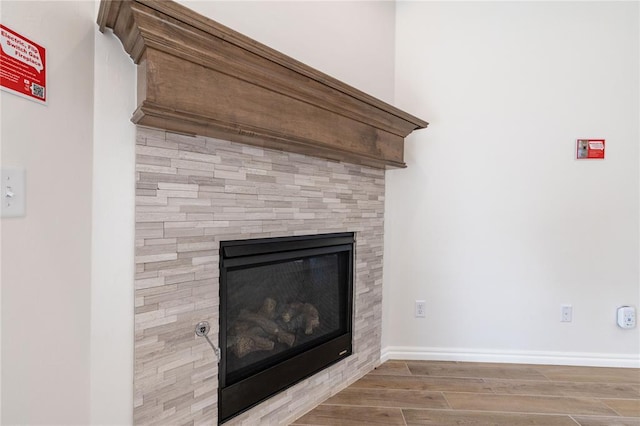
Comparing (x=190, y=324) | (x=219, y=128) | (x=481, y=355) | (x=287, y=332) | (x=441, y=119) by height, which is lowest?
(x=481, y=355)

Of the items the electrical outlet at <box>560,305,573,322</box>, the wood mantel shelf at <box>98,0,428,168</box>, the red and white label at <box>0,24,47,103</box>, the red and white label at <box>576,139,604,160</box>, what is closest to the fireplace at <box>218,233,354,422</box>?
the wood mantel shelf at <box>98,0,428,168</box>

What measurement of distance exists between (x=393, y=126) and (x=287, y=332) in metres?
1.31

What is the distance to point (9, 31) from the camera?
0.91 m

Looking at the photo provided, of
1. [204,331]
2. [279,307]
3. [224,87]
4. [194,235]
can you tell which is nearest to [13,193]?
→ [194,235]

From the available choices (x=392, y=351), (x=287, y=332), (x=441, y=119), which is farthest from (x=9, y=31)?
(x=392, y=351)

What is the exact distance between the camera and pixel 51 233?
1026 millimetres

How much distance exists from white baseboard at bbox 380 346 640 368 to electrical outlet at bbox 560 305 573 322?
0.24 metres

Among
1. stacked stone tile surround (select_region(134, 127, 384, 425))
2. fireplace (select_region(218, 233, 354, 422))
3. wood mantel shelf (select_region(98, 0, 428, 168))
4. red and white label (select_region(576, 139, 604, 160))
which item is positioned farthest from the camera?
red and white label (select_region(576, 139, 604, 160))

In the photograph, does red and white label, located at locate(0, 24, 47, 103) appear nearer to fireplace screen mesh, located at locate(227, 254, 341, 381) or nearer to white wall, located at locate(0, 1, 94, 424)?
white wall, located at locate(0, 1, 94, 424)

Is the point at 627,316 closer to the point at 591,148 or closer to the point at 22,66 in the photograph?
the point at 591,148

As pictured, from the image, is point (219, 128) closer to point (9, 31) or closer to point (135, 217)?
point (135, 217)

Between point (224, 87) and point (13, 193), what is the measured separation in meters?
0.68

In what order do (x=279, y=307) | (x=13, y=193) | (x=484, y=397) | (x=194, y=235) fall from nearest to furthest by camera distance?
(x=13, y=193) → (x=194, y=235) → (x=279, y=307) → (x=484, y=397)

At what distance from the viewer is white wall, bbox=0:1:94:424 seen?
0.93m
